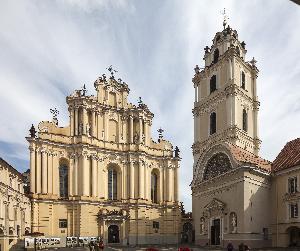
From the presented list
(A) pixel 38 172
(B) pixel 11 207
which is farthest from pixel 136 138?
(B) pixel 11 207

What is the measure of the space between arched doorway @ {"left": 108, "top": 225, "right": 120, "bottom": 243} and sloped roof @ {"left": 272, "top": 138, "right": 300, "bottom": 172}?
22.1m

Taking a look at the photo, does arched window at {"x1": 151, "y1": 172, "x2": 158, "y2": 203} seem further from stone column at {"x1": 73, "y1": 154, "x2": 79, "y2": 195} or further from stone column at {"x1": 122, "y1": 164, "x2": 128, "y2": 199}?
stone column at {"x1": 73, "y1": 154, "x2": 79, "y2": 195}

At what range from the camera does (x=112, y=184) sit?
49438mm

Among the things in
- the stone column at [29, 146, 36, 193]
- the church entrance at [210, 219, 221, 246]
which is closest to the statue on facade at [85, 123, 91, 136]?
the stone column at [29, 146, 36, 193]

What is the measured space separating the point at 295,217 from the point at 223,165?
27.3 ft

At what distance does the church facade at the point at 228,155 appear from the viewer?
33469mm

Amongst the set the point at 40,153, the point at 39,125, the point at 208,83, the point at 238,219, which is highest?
the point at 208,83

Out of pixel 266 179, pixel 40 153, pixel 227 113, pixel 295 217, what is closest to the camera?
pixel 295 217

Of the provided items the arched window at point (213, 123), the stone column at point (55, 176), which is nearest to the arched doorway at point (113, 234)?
the stone column at point (55, 176)

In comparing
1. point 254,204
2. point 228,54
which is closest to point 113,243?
point 254,204

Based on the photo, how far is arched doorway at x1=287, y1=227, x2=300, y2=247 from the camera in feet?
107

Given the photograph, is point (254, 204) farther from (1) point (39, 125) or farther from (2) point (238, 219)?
(1) point (39, 125)

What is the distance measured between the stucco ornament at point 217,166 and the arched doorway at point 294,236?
785 centimetres

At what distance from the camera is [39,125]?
45.9 meters
